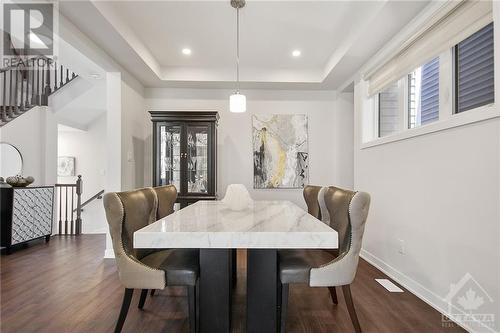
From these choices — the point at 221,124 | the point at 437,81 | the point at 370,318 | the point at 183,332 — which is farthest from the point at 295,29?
the point at 183,332

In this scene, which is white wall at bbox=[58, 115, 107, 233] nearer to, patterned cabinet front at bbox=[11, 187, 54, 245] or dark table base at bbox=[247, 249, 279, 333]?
→ patterned cabinet front at bbox=[11, 187, 54, 245]

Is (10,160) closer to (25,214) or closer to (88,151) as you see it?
(25,214)

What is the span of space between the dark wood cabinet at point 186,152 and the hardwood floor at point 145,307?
53.6 inches

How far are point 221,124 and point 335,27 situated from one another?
2.21 m

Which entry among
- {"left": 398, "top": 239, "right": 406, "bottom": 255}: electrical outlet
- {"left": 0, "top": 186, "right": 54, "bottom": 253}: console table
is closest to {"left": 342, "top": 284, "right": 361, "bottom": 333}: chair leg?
{"left": 398, "top": 239, "right": 406, "bottom": 255}: electrical outlet

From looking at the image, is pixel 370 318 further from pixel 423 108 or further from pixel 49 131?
pixel 49 131

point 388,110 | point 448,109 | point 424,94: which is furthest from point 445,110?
point 388,110

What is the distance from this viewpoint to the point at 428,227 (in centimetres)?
218

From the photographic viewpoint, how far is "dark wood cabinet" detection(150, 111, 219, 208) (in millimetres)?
3848

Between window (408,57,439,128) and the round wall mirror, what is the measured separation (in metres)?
5.72

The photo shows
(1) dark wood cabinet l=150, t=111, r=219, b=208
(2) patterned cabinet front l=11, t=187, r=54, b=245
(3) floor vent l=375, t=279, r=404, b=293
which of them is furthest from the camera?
(1) dark wood cabinet l=150, t=111, r=219, b=208

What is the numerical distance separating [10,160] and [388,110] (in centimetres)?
584

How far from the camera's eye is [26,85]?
4.80 m

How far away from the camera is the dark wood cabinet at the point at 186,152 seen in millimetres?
3848
